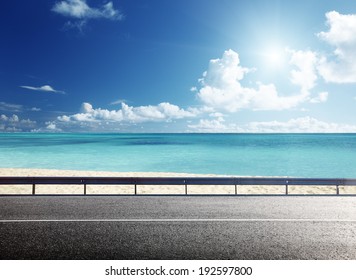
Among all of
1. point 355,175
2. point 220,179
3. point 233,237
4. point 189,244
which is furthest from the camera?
point 355,175

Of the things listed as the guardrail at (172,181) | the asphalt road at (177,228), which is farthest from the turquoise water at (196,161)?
the asphalt road at (177,228)

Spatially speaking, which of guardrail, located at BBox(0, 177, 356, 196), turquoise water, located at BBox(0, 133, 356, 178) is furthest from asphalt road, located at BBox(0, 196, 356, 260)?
turquoise water, located at BBox(0, 133, 356, 178)

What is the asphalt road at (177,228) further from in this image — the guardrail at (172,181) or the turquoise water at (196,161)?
the turquoise water at (196,161)

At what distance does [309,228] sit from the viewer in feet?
21.2

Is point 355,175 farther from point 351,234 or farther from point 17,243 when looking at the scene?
point 17,243

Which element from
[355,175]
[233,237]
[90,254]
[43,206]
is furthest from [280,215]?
[355,175]

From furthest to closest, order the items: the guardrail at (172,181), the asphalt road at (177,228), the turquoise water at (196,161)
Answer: the turquoise water at (196,161) → the guardrail at (172,181) → the asphalt road at (177,228)

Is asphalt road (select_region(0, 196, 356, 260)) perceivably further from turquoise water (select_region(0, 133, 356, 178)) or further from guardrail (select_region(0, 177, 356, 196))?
turquoise water (select_region(0, 133, 356, 178))

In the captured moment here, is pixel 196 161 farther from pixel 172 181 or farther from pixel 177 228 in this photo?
pixel 177 228

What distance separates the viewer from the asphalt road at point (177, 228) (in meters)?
4.96

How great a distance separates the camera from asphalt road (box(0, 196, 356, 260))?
16.3 ft

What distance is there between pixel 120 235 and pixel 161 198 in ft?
14.3

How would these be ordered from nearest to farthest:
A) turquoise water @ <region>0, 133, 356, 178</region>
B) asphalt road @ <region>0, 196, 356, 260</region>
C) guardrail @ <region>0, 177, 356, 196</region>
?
asphalt road @ <region>0, 196, 356, 260</region> → guardrail @ <region>0, 177, 356, 196</region> → turquoise water @ <region>0, 133, 356, 178</region>

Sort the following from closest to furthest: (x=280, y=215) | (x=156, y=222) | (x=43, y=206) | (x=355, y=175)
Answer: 1. (x=156, y=222)
2. (x=280, y=215)
3. (x=43, y=206)
4. (x=355, y=175)
